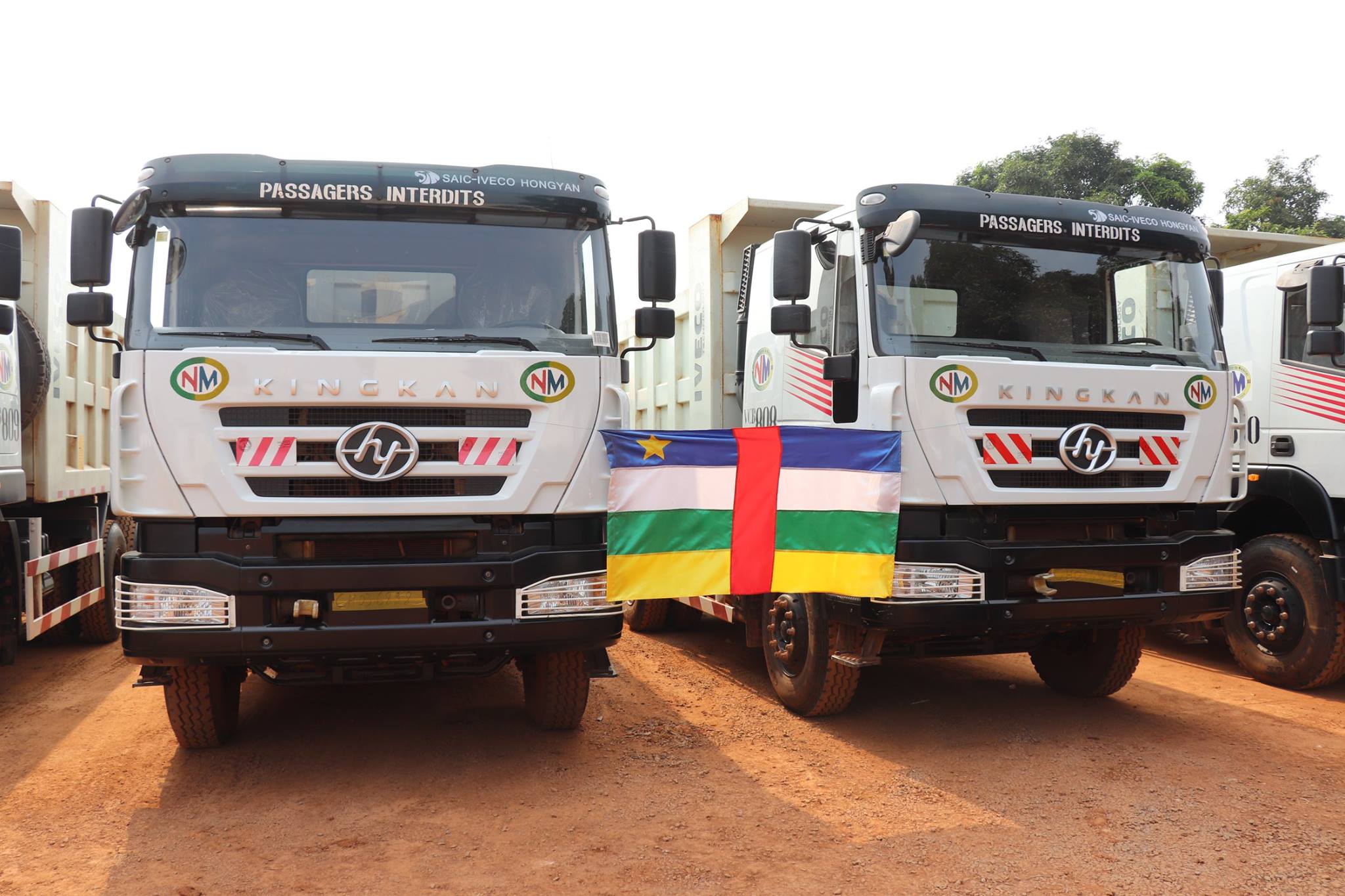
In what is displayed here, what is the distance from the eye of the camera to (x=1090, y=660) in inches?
271

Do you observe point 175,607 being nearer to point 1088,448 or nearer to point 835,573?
point 835,573

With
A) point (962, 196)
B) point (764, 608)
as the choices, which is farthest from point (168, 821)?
point (962, 196)

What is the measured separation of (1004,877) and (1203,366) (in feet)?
11.0

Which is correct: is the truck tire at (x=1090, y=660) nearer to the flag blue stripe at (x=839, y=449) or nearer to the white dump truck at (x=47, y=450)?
the flag blue stripe at (x=839, y=449)

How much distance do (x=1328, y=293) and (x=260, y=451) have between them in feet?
19.1

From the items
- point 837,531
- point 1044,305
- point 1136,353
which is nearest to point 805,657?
point 837,531

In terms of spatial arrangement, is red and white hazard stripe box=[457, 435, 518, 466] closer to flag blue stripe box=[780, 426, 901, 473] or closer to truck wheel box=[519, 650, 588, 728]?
truck wheel box=[519, 650, 588, 728]

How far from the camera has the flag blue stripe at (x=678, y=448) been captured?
5.28 m

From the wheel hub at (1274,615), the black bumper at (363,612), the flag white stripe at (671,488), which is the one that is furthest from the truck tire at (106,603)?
the wheel hub at (1274,615)

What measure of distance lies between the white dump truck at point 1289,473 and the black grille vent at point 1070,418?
1.24 meters

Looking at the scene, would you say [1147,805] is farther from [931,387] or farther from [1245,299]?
[1245,299]

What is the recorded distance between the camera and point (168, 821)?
474cm

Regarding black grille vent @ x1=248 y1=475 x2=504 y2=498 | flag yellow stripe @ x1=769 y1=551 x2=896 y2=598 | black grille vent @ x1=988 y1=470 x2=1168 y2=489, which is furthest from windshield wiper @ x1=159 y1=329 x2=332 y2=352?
black grille vent @ x1=988 y1=470 x2=1168 y2=489

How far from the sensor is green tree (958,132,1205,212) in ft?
85.0
